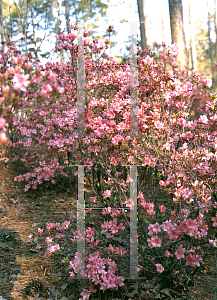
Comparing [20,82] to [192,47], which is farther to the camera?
[192,47]

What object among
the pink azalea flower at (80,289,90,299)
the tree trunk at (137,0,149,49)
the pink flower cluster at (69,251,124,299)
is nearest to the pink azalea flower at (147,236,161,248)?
the pink flower cluster at (69,251,124,299)

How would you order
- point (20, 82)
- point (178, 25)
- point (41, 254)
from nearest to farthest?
point (20, 82)
point (41, 254)
point (178, 25)

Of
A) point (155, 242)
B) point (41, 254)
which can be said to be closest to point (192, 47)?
point (41, 254)

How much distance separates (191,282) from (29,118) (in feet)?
12.2

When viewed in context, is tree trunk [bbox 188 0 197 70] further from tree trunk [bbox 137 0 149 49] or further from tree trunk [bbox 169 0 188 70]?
tree trunk [bbox 169 0 188 70]

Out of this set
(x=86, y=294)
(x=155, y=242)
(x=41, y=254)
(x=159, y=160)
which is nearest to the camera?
(x=155, y=242)

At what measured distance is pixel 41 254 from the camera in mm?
2703

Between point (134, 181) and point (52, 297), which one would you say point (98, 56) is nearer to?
point (134, 181)

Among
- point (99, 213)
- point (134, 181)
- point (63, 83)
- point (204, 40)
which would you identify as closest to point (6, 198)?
point (99, 213)

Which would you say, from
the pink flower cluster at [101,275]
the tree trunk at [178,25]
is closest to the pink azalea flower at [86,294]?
the pink flower cluster at [101,275]

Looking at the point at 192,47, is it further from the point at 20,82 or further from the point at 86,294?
the point at 20,82

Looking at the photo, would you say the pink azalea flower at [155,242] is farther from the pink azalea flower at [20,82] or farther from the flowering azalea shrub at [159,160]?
the pink azalea flower at [20,82]

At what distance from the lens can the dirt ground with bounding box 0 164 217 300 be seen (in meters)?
2.18

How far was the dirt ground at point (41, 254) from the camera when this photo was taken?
7.14ft
